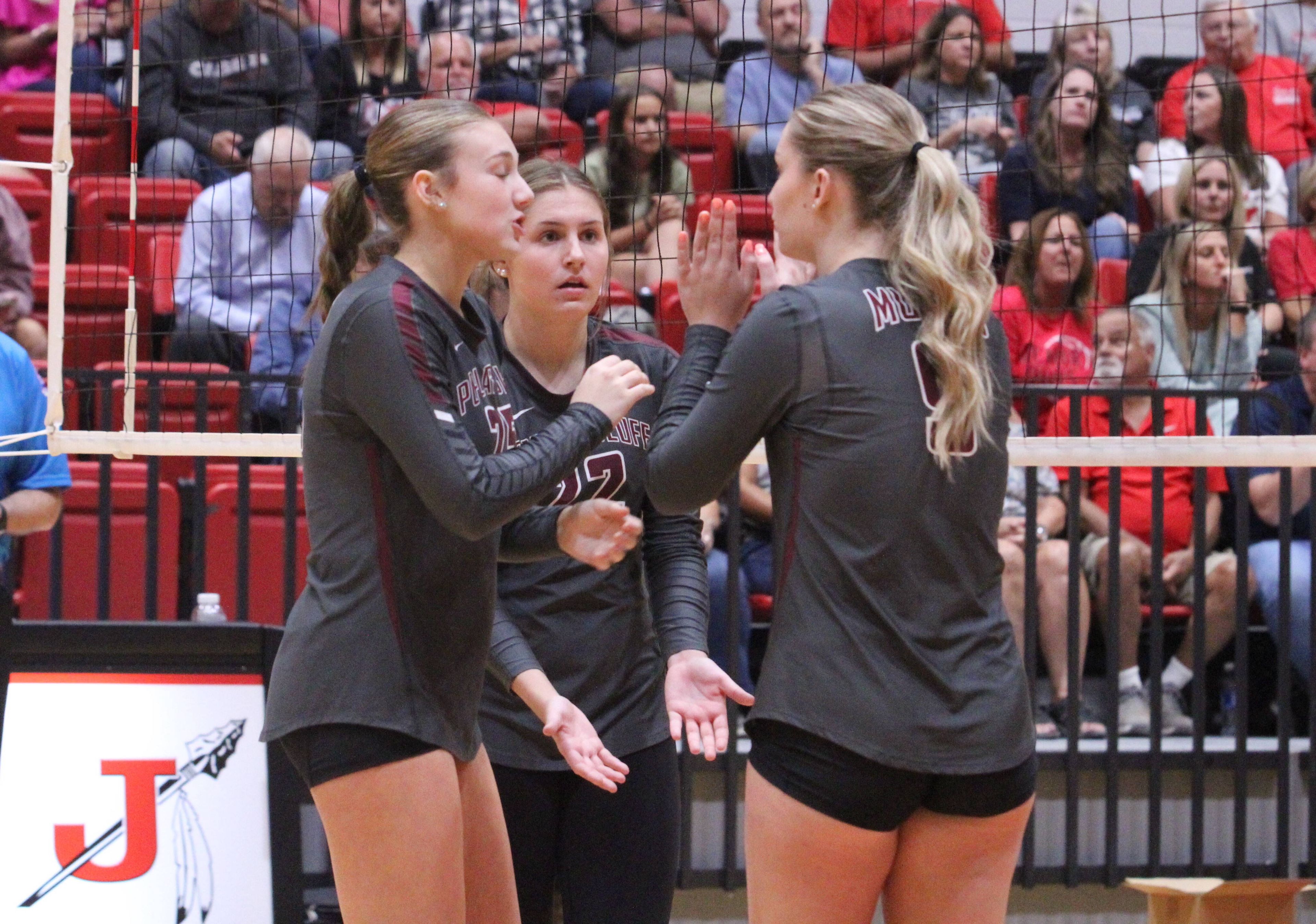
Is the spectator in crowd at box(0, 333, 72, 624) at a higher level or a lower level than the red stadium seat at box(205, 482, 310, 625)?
higher

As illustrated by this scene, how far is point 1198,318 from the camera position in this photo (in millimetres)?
5504

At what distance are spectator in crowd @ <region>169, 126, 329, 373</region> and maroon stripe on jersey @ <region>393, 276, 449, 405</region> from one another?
3319 mm

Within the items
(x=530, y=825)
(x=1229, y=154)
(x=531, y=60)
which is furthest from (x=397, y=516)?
(x=1229, y=154)

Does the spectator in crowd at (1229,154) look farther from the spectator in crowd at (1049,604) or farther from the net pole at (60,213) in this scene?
the net pole at (60,213)

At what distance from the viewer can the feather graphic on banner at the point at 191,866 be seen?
3756mm

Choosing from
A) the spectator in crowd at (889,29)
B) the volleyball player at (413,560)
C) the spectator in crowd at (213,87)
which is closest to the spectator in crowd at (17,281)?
the spectator in crowd at (213,87)

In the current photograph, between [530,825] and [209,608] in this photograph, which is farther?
[209,608]

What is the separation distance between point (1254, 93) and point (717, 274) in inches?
235

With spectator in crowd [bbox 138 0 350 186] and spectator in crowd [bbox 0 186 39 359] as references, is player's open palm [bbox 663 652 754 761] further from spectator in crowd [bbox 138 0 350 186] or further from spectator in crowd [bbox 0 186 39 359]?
spectator in crowd [bbox 138 0 350 186]

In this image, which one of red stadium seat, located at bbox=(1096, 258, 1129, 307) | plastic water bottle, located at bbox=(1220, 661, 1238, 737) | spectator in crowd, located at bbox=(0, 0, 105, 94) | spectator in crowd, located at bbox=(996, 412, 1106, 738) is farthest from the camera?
spectator in crowd, located at bbox=(0, 0, 105, 94)

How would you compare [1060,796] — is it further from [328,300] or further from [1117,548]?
[328,300]

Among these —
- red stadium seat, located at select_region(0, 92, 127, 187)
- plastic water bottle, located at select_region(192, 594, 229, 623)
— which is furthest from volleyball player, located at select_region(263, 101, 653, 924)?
red stadium seat, located at select_region(0, 92, 127, 187)

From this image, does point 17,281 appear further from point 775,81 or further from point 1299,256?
point 1299,256

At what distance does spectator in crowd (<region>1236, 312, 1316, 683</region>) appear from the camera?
452 centimetres
